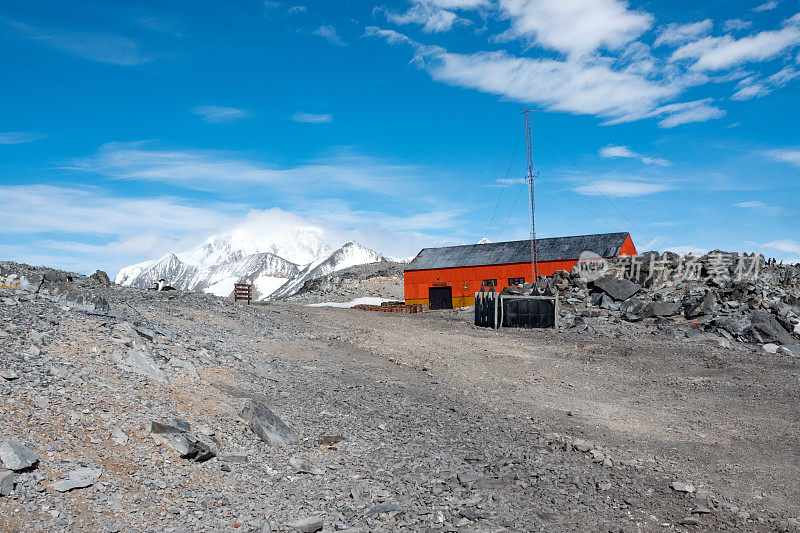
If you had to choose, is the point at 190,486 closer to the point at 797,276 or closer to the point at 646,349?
the point at 646,349

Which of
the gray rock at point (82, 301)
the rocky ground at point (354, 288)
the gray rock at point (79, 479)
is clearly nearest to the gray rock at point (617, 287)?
the rocky ground at point (354, 288)

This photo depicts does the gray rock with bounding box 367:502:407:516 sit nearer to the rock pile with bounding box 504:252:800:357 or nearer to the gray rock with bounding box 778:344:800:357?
the gray rock with bounding box 778:344:800:357

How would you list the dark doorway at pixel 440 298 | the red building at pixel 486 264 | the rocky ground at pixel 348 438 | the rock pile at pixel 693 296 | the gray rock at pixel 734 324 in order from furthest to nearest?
the dark doorway at pixel 440 298 < the red building at pixel 486 264 < the rock pile at pixel 693 296 < the gray rock at pixel 734 324 < the rocky ground at pixel 348 438

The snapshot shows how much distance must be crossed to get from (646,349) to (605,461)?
1466 centimetres

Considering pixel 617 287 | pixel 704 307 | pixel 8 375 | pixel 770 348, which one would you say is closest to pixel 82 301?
pixel 8 375

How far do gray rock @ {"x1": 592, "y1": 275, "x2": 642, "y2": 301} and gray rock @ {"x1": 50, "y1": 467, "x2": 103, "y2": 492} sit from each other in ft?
107

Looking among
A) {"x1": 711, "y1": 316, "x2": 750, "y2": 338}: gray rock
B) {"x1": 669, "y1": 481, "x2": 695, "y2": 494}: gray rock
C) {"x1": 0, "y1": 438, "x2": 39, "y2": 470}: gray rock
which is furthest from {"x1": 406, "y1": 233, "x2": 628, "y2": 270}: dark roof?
{"x1": 0, "y1": 438, "x2": 39, "y2": 470}: gray rock

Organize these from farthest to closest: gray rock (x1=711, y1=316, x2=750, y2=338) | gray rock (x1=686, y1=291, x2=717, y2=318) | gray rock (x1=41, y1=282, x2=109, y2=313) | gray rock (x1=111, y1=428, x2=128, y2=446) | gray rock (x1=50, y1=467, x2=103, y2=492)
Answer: gray rock (x1=686, y1=291, x2=717, y2=318) → gray rock (x1=711, y1=316, x2=750, y2=338) → gray rock (x1=41, y1=282, x2=109, y2=313) → gray rock (x1=111, y1=428, x2=128, y2=446) → gray rock (x1=50, y1=467, x2=103, y2=492)

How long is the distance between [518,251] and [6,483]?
4826cm

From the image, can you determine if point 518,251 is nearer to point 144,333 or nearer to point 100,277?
point 100,277

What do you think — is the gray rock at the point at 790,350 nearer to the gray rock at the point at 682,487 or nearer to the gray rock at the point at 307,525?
the gray rock at the point at 682,487

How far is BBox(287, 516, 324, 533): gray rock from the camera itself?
692cm

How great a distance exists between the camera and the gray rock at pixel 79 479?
6781 mm

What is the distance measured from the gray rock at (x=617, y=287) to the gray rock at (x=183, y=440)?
101ft
